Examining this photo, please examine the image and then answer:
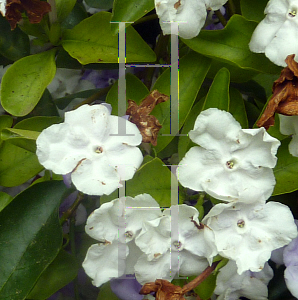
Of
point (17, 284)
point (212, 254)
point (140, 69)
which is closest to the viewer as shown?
point (212, 254)

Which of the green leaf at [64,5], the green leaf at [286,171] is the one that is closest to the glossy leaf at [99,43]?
the green leaf at [64,5]

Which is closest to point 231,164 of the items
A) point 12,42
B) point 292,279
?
point 292,279

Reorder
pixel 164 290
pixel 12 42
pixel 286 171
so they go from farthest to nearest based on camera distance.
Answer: pixel 12 42 < pixel 286 171 < pixel 164 290

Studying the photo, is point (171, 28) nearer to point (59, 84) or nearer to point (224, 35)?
point (224, 35)

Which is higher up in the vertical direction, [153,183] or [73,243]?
[153,183]

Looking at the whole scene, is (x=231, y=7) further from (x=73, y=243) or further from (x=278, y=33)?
(x=73, y=243)

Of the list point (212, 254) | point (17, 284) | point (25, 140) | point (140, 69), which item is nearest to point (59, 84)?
point (140, 69)

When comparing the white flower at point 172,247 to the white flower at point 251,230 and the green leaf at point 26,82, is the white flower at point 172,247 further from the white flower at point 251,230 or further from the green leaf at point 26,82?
the green leaf at point 26,82
